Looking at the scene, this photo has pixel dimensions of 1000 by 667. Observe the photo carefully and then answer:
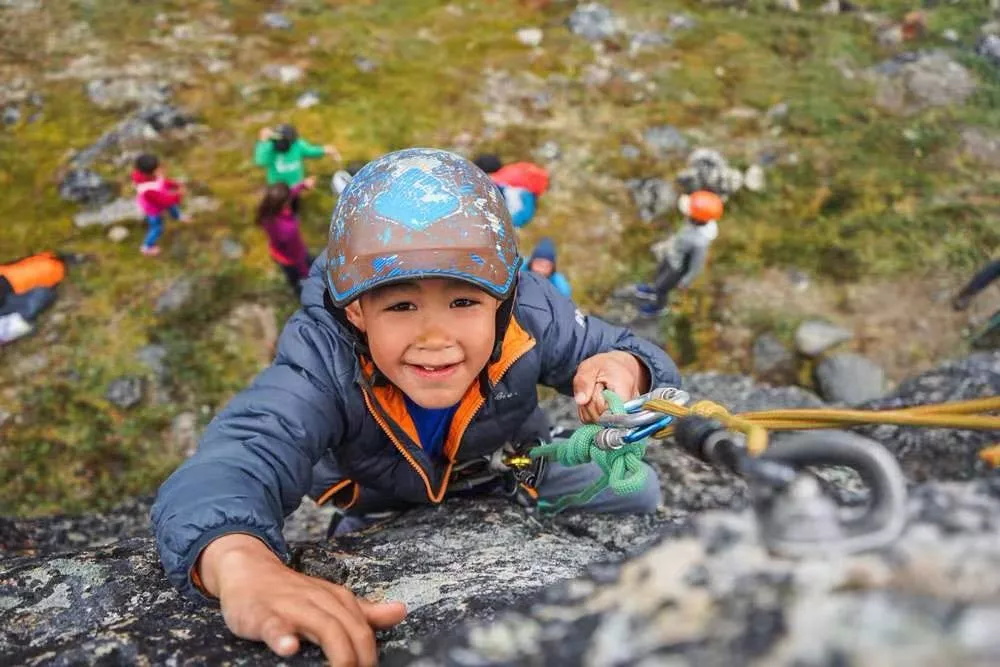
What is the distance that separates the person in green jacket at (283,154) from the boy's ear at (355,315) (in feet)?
19.8

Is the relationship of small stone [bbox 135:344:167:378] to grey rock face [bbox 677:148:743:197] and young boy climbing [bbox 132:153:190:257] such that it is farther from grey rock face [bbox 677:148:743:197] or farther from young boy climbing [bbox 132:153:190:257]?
grey rock face [bbox 677:148:743:197]

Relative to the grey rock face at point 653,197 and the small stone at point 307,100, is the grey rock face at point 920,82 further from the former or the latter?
the small stone at point 307,100

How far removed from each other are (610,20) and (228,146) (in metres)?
6.84

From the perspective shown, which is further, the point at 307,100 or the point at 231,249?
the point at 307,100

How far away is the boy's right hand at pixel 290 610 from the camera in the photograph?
1900 mm

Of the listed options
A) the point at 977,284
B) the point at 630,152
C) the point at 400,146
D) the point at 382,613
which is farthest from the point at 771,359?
the point at 382,613

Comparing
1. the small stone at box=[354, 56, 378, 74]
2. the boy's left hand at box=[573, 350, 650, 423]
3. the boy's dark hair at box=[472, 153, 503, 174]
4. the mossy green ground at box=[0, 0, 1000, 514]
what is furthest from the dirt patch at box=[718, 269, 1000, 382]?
the small stone at box=[354, 56, 378, 74]

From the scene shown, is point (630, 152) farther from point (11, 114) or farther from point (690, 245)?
point (11, 114)

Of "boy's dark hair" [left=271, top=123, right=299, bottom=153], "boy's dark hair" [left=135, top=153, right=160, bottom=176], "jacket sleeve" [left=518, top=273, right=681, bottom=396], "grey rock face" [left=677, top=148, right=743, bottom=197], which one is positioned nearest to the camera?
"jacket sleeve" [left=518, top=273, right=681, bottom=396]

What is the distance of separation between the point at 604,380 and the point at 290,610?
166 cm

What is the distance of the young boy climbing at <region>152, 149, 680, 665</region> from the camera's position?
215 cm

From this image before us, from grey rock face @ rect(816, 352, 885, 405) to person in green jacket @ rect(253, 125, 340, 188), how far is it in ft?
→ 20.5

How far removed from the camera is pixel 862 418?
5.63ft

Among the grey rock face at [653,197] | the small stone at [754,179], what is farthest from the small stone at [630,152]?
the small stone at [754,179]
